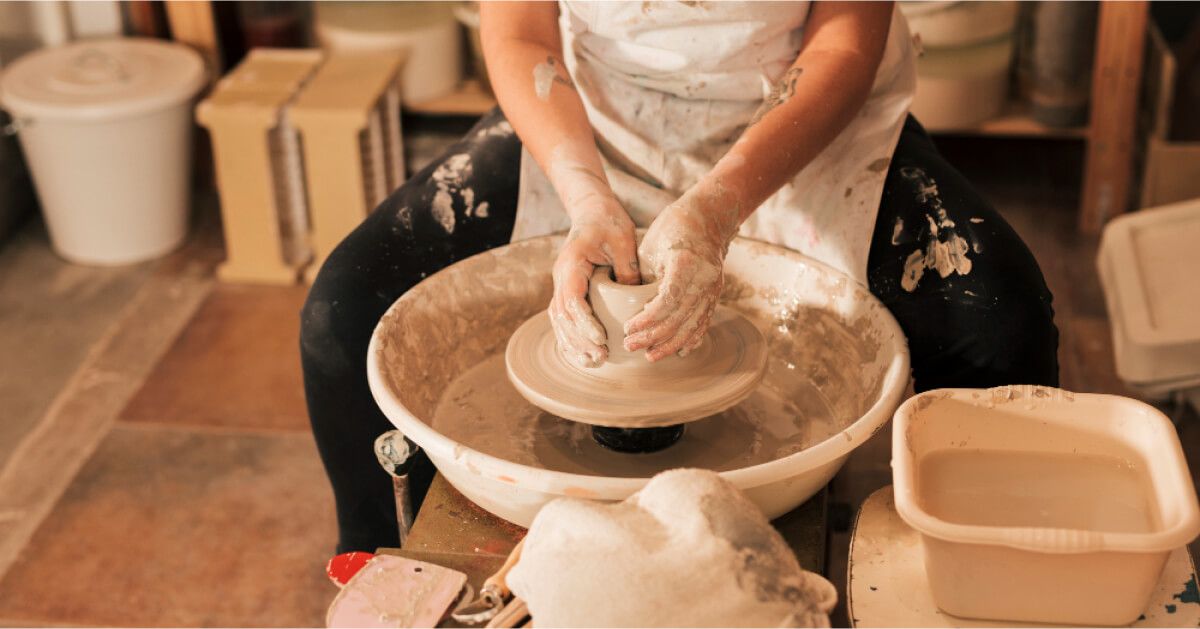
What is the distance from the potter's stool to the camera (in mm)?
1100

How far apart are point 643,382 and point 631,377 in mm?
14

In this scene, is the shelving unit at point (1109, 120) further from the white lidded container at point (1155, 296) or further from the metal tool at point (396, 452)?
the metal tool at point (396, 452)

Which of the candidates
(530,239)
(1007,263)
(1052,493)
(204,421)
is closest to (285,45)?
(204,421)

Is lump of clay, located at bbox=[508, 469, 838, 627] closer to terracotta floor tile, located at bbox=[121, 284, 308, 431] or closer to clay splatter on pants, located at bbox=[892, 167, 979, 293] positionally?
clay splatter on pants, located at bbox=[892, 167, 979, 293]

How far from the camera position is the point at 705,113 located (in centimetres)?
167

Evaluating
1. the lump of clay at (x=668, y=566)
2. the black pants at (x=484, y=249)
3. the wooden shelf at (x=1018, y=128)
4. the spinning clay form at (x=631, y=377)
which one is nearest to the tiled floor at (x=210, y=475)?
the wooden shelf at (x=1018, y=128)

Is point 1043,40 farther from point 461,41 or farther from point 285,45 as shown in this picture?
point 285,45

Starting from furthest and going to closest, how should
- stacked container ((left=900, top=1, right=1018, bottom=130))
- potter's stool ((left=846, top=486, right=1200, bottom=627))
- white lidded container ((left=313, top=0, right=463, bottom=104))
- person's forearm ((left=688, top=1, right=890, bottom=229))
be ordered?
white lidded container ((left=313, top=0, right=463, bottom=104)), stacked container ((left=900, top=1, right=1018, bottom=130)), person's forearm ((left=688, top=1, right=890, bottom=229)), potter's stool ((left=846, top=486, right=1200, bottom=627))

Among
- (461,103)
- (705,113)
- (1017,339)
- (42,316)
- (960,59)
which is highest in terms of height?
(705,113)

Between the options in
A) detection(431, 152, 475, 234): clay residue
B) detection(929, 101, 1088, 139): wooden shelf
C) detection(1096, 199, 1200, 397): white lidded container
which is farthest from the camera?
detection(929, 101, 1088, 139): wooden shelf

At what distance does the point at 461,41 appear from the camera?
323 centimetres

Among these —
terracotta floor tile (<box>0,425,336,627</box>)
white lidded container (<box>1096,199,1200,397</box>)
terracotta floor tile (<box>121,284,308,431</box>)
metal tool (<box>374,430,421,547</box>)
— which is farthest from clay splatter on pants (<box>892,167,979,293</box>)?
terracotta floor tile (<box>121,284,308,431</box>)

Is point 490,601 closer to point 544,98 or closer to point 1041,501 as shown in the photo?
point 1041,501

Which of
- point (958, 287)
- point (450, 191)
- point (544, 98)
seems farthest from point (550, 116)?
point (958, 287)
